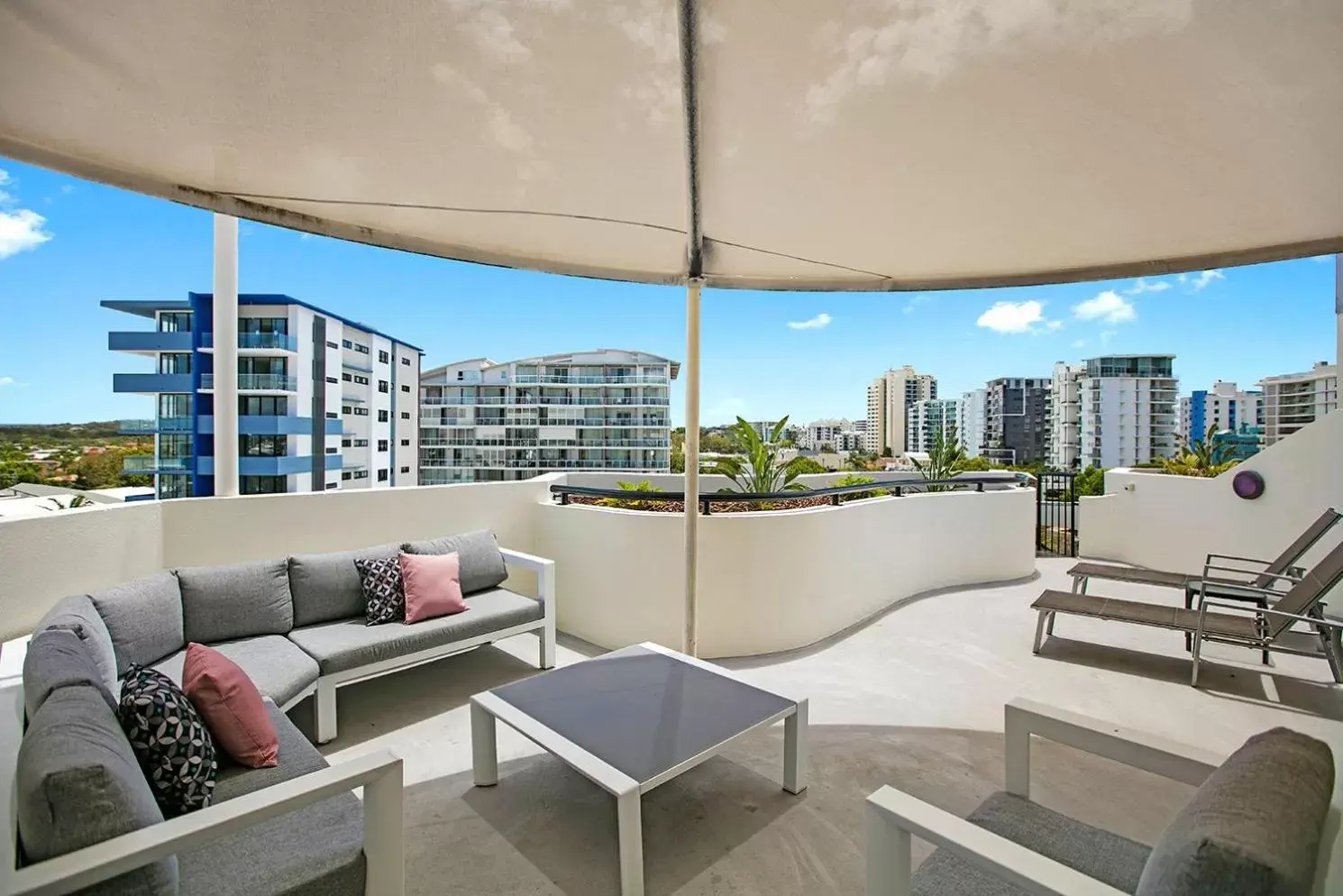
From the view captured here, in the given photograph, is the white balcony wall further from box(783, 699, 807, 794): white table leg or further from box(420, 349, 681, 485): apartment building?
box(420, 349, 681, 485): apartment building

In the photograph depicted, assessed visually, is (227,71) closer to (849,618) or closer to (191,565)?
(191,565)

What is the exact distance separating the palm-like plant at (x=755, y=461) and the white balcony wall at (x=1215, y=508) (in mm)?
4345

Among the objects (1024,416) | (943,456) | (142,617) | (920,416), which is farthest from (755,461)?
(1024,416)

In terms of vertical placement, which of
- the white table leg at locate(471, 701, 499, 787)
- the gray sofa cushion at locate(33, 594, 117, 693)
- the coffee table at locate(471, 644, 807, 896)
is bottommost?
the white table leg at locate(471, 701, 499, 787)

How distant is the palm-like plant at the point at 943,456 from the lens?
21.7 ft

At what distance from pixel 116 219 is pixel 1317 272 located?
6016 centimetres

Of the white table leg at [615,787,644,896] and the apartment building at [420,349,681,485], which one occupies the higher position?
the apartment building at [420,349,681,485]

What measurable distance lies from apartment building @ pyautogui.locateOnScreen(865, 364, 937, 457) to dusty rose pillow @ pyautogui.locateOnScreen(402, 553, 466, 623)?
31.9m

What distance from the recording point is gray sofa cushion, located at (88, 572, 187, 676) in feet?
8.44

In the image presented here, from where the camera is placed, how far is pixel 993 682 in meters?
3.71

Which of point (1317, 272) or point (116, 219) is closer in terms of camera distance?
point (1317, 272)

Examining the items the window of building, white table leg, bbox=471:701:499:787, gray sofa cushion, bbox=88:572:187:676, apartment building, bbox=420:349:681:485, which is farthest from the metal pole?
apartment building, bbox=420:349:681:485

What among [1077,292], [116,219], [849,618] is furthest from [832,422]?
[116,219]

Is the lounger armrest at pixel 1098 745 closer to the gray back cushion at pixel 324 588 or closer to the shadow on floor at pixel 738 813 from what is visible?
the shadow on floor at pixel 738 813
